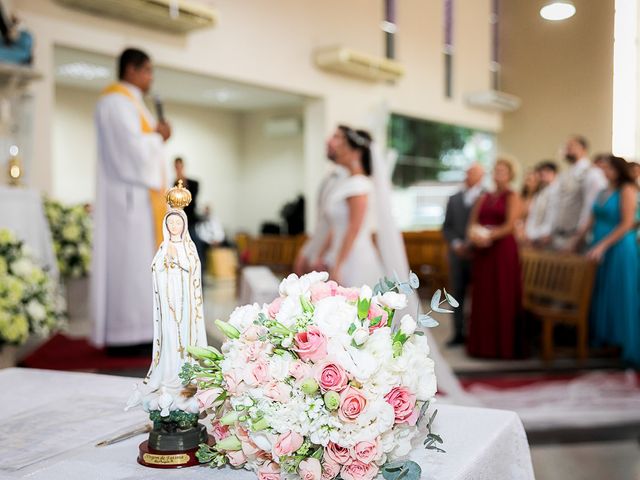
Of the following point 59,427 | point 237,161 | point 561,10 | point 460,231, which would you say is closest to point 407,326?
point 59,427

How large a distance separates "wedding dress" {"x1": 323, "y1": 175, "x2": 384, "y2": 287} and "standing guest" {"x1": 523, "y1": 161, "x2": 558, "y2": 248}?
9.24 ft

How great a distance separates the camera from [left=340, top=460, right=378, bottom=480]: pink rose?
0.96m

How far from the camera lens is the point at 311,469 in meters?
0.97

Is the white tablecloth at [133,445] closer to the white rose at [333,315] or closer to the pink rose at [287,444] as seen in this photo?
the pink rose at [287,444]

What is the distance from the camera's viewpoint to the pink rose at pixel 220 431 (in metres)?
1.07

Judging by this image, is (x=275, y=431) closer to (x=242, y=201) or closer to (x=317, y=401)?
(x=317, y=401)

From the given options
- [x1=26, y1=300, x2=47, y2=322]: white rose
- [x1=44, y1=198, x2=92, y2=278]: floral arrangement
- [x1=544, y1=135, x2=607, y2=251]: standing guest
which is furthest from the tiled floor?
[x1=44, y1=198, x2=92, y2=278]: floral arrangement

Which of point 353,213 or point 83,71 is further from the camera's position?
point 83,71

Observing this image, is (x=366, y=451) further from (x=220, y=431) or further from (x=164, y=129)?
(x=164, y=129)

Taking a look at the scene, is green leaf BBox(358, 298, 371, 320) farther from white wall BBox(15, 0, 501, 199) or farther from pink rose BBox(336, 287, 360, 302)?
white wall BBox(15, 0, 501, 199)

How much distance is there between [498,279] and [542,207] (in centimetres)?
182

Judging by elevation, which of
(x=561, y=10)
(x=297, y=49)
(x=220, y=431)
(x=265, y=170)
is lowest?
(x=220, y=431)

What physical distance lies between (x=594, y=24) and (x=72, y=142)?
11528mm

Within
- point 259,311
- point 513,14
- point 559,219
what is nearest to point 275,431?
point 259,311
